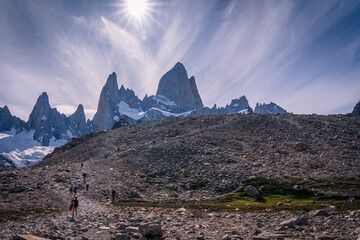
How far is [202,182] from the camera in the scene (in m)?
44.4

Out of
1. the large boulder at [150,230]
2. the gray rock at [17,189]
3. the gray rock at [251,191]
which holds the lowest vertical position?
the large boulder at [150,230]

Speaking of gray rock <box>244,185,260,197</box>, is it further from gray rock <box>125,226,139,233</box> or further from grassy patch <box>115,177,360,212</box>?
gray rock <box>125,226,139,233</box>

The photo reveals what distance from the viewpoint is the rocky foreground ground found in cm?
1784

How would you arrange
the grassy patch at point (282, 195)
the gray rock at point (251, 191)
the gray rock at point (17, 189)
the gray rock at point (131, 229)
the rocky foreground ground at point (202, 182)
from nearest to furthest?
the gray rock at point (131, 229), the rocky foreground ground at point (202, 182), the grassy patch at point (282, 195), the gray rock at point (17, 189), the gray rock at point (251, 191)

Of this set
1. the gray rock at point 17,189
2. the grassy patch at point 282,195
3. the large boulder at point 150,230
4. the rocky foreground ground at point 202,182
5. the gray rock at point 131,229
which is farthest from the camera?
the gray rock at point 17,189

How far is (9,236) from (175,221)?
12838 millimetres

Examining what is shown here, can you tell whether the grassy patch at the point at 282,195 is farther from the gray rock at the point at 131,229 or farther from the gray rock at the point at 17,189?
the gray rock at the point at 131,229

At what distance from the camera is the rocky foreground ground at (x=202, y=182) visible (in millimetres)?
17839

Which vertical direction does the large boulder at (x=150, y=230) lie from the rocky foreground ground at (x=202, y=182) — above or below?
below

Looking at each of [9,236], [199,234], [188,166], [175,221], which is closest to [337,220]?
[199,234]

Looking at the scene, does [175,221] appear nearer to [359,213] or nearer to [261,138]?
[359,213]

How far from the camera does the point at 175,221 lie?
2159cm

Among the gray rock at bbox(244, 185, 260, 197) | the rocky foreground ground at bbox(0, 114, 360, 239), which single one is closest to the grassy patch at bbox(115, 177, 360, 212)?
the rocky foreground ground at bbox(0, 114, 360, 239)

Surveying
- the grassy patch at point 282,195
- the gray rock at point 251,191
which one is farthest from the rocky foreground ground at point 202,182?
the gray rock at point 251,191
